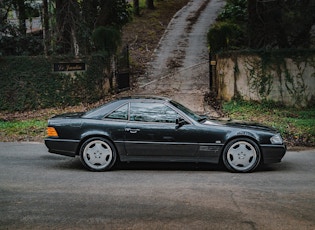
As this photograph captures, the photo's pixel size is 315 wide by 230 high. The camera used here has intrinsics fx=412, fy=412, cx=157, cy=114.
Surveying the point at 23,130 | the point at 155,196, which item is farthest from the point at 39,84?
the point at 155,196

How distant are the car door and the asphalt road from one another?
392 mm

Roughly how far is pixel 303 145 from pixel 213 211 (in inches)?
227

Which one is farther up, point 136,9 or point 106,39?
point 136,9

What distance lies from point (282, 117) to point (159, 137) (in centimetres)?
711

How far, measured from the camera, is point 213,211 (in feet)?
17.9

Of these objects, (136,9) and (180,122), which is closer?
(180,122)

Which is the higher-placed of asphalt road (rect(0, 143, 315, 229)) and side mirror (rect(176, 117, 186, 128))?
side mirror (rect(176, 117, 186, 128))

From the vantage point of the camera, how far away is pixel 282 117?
1352 cm

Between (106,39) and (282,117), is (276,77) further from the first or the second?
(106,39)

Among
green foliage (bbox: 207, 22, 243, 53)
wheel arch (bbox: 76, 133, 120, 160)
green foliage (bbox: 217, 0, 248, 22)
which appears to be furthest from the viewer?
green foliage (bbox: 217, 0, 248, 22)

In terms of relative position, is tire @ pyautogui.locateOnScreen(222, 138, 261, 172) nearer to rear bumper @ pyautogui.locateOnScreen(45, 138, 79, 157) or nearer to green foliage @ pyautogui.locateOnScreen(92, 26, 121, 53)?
rear bumper @ pyautogui.locateOnScreen(45, 138, 79, 157)

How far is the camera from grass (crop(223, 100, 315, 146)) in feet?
35.8

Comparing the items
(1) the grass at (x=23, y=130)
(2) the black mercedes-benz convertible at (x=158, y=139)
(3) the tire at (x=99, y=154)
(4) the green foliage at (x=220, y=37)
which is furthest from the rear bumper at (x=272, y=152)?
(4) the green foliage at (x=220, y=37)

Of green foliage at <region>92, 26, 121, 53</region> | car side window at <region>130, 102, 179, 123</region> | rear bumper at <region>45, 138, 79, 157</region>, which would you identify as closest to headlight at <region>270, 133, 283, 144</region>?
car side window at <region>130, 102, 179, 123</region>
